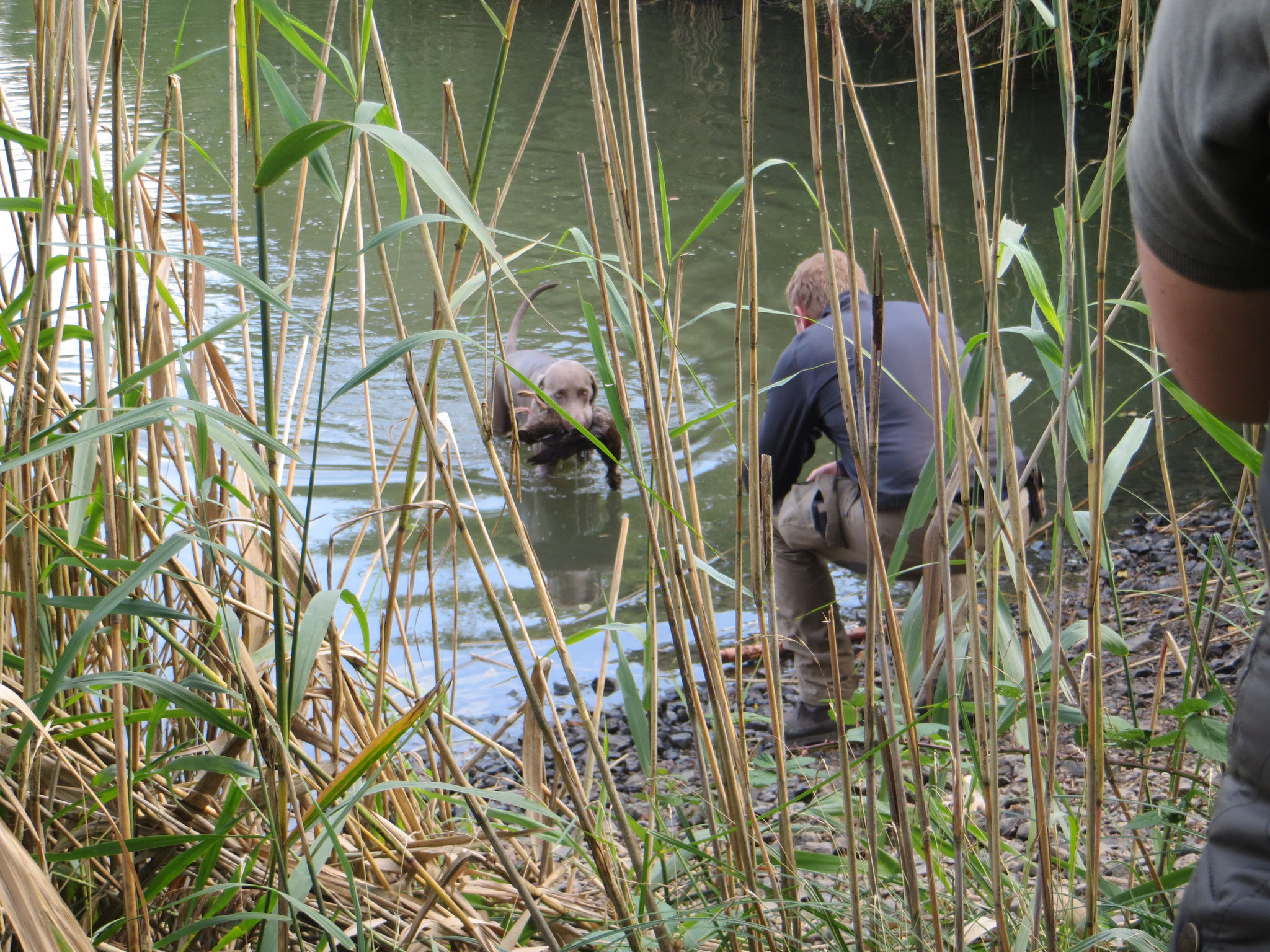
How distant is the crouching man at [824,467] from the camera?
375 centimetres

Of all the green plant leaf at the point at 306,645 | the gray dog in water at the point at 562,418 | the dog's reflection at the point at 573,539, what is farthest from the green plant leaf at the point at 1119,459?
the gray dog in water at the point at 562,418

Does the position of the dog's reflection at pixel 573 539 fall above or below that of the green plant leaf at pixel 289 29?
below

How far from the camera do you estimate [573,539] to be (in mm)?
5926

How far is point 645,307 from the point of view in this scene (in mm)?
1536

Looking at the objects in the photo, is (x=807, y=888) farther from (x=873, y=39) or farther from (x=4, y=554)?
(x=873, y=39)

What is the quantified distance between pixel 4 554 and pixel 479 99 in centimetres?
1359

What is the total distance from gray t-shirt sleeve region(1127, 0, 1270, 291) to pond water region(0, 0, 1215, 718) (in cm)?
76

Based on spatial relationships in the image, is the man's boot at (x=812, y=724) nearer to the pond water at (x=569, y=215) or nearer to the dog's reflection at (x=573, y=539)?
the pond water at (x=569, y=215)

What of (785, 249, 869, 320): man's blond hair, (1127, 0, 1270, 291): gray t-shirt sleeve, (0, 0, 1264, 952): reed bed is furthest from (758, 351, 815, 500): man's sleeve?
(1127, 0, 1270, 291): gray t-shirt sleeve

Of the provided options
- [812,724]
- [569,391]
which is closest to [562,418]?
[569,391]

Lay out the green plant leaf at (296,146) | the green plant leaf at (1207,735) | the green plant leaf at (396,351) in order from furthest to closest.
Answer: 1. the green plant leaf at (1207,735)
2. the green plant leaf at (396,351)
3. the green plant leaf at (296,146)

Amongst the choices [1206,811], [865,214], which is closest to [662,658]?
[1206,811]

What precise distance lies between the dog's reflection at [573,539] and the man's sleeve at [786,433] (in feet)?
4.26

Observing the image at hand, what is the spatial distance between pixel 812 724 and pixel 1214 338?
3.31 meters
